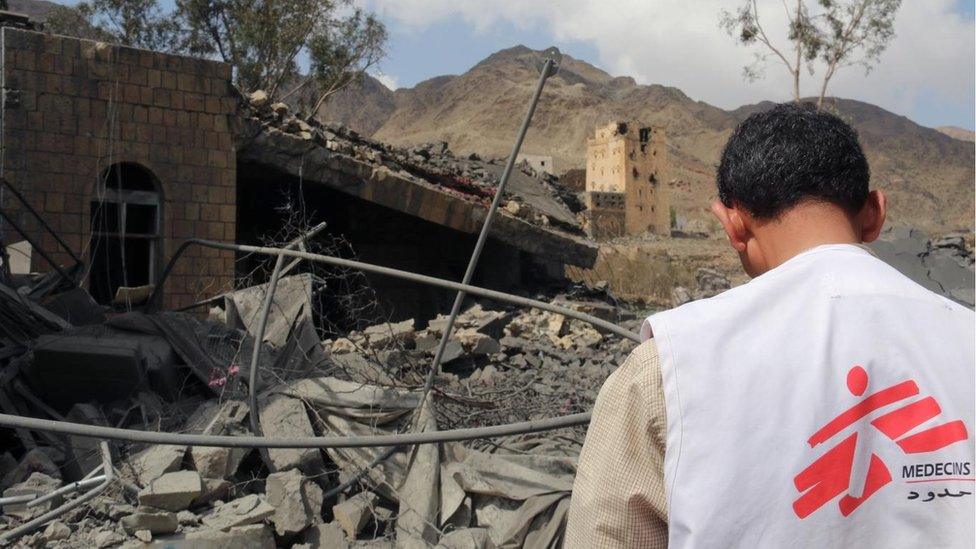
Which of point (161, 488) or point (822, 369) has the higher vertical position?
point (822, 369)

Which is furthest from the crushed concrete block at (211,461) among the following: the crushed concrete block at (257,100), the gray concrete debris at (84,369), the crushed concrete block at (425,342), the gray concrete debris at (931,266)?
the gray concrete debris at (931,266)

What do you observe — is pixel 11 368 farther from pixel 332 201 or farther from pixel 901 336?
Result: pixel 332 201

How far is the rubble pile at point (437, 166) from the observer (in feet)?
36.1

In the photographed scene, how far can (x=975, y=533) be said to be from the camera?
1.15 metres

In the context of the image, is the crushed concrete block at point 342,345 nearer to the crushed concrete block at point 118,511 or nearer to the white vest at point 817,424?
the crushed concrete block at point 118,511

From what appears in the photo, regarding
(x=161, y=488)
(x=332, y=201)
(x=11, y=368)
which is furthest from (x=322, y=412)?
(x=332, y=201)

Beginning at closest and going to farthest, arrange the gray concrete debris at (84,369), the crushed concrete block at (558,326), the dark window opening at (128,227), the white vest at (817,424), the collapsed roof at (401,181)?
the white vest at (817,424)
the gray concrete debris at (84,369)
the dark window opening at (128,227)
the collapsed roof at (401,181)
the crushed concrete block at (558,326)

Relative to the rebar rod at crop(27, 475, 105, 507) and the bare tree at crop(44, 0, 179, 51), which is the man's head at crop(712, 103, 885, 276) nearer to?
the rebar rod at crop(27, 475, 105, 507)

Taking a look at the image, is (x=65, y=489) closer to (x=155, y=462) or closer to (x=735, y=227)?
(x=155, y=462)

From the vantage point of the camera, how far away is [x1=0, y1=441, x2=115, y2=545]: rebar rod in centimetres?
348

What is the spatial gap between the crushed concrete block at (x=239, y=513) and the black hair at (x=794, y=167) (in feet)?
9.53

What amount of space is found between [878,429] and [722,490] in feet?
0.72

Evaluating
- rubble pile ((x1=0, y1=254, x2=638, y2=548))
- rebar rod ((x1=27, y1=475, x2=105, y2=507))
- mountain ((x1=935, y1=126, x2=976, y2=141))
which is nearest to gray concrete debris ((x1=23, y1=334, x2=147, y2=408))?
rubble pile ((x1=0, y1=254, x2=638, y2=548))

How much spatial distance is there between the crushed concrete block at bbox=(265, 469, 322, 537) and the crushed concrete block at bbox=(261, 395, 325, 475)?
12cm
